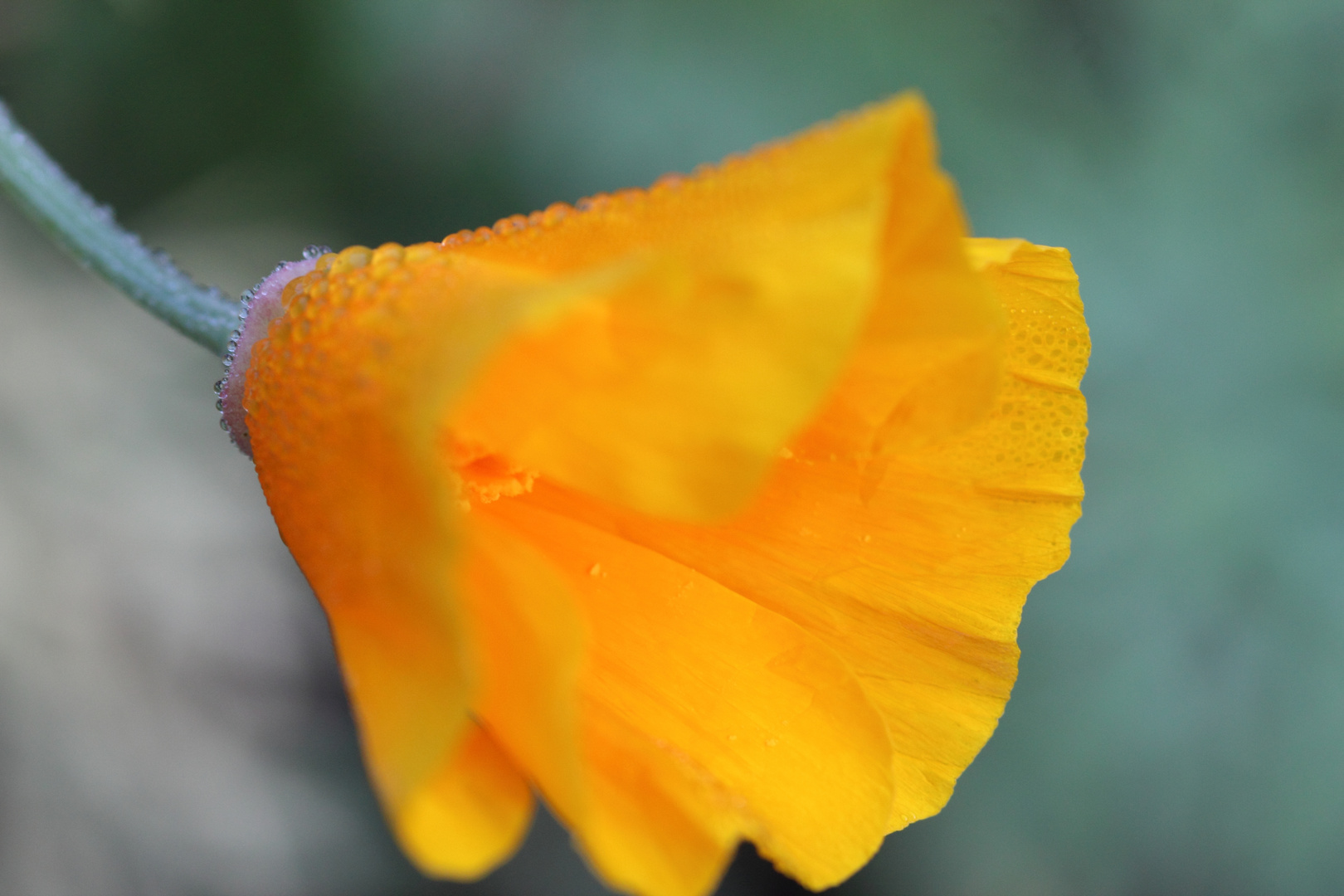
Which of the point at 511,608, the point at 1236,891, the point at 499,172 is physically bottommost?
the point at 1236,891

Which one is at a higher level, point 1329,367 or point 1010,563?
point 1010,563

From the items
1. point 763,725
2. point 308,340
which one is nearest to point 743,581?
point 763,725

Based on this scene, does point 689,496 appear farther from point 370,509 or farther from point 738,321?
point 370,509

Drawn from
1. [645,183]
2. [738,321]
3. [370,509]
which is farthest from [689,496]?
[645,183]

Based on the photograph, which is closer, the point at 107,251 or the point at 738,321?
the point at 738,321

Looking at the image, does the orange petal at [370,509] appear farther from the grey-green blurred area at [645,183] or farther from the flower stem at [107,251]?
the grey-green blurred area at [645,183]

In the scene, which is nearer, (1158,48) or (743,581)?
(743,581)

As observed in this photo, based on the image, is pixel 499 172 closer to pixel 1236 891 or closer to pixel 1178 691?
pixel 1178 691
